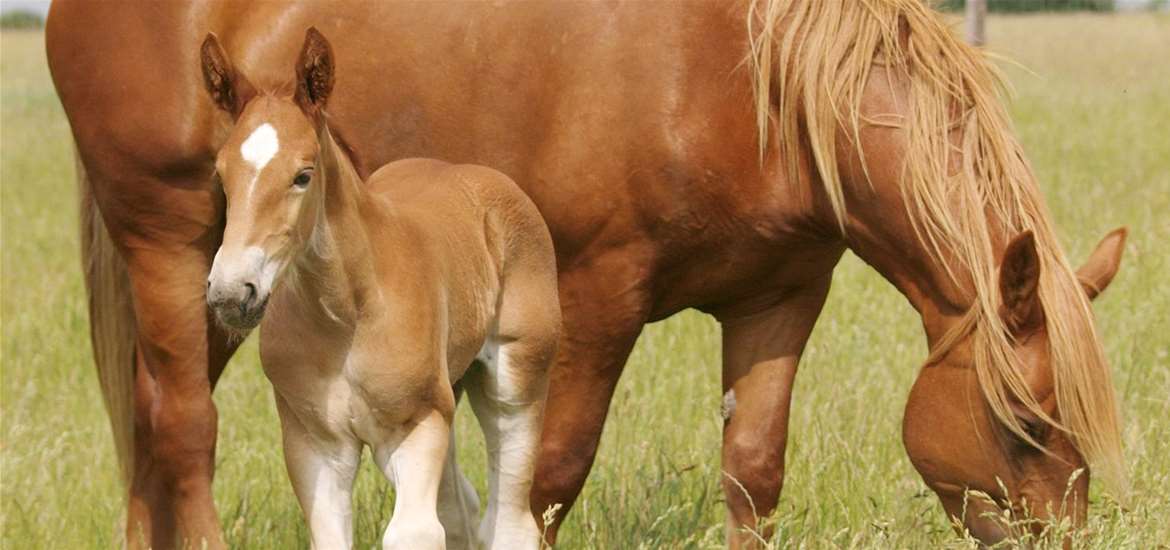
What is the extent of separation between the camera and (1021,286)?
3.63 metres

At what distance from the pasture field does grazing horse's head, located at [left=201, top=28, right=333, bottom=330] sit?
1.44 metres

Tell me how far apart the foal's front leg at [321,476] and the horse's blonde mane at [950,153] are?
138cm

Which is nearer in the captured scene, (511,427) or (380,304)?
(380,304)

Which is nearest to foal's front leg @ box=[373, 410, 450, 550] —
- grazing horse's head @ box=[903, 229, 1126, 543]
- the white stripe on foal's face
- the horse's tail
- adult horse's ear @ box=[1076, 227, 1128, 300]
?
the white stripe on foal's face

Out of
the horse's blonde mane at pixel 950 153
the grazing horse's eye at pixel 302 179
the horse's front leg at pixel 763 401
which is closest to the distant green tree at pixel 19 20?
the horse's front leg at pixel 763 401

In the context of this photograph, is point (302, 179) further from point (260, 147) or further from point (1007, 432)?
point (1007, 432)

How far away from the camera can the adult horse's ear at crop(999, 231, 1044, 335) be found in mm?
3537

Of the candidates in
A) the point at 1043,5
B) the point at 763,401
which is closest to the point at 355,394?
the point at 763,401

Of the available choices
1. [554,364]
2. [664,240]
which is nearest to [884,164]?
[664,240]

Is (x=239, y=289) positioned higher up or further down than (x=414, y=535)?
higher up

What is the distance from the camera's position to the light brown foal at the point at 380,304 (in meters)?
2.83

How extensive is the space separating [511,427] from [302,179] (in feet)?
3.70

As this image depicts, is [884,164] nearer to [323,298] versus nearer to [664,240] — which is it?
[664,240]

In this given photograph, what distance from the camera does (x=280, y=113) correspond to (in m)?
2.89
